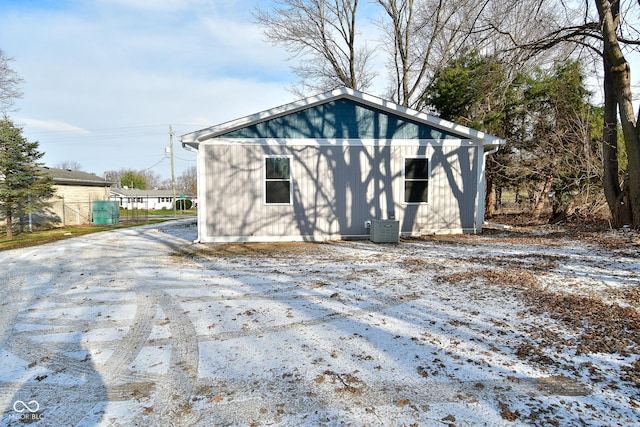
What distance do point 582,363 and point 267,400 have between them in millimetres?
2422

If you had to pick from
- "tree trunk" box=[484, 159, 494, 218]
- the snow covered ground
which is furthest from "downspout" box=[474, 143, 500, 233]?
"tree trunk" box=[484, 159, 494, 218]

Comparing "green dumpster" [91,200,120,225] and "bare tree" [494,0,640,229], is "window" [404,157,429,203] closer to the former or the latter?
"bare tree" [494,0,640,229]

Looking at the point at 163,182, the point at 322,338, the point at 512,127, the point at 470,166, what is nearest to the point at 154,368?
the point at 322,338

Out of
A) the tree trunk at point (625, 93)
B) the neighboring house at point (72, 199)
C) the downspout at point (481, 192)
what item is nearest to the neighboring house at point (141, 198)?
the neighboring house at point (72, 199)

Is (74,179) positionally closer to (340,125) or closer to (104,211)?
(104,211)

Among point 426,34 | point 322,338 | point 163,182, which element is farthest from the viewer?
point 163,182

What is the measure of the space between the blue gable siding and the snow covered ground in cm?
443

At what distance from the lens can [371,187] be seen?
31.3ft

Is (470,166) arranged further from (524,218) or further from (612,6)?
(524,218)

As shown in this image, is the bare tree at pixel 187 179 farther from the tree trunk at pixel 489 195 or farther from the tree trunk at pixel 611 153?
the tree trunk at pixel 611 153

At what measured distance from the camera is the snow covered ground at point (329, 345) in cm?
216

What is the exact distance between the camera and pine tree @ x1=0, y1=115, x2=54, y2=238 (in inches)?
559

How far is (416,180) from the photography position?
969cm

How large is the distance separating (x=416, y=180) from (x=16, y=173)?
16.6 metres
